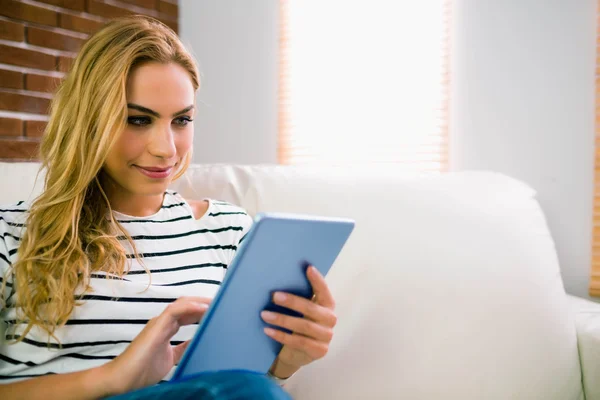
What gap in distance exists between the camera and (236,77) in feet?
8.86

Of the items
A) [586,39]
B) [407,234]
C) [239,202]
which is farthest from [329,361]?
[586,39]

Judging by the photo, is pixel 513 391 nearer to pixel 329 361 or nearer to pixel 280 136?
pixel 329 361

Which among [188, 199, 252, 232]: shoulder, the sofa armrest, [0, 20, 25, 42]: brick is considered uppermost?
[0, 20, 25, 42]: brick

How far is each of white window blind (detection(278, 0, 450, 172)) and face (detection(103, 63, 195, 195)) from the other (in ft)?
4.84

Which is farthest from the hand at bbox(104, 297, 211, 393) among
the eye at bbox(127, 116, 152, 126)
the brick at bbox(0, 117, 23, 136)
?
the brick at bbox(0, 117, 23, 136)

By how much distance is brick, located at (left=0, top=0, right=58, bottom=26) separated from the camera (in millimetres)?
1997

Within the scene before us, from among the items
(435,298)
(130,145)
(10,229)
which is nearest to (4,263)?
(10,229)

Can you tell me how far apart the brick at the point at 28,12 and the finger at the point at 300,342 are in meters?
1.70

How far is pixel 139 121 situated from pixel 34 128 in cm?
128

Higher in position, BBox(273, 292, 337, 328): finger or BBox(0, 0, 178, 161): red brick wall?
BBox(0, 0, 178, 161): red brick wall

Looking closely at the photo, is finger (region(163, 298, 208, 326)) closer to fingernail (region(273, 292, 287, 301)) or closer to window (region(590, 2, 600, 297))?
fingernail (region(273, 292, 287, 301))

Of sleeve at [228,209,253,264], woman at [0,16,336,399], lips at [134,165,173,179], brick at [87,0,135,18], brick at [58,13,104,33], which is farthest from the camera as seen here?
brick at [87,0,135,18]

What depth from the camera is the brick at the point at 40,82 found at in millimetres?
2096

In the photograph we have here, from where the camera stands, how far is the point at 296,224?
2.31 feet
